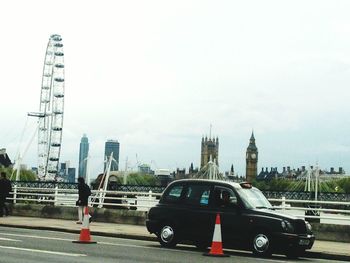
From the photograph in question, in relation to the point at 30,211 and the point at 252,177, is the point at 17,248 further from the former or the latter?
the point at 252,177

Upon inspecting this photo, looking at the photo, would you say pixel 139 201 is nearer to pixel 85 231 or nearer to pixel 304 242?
pixel 85 231

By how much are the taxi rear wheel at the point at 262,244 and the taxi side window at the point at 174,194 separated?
241 centimetres

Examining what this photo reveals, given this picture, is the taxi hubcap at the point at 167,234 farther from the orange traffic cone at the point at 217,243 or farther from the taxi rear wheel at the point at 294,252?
the taxi rear wheel at the point at 294,252

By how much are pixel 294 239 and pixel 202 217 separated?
232 cm

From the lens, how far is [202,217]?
1727 cm

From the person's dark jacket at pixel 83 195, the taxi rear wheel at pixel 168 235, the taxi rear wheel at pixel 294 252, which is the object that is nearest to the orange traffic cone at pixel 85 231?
the taxi rear wheel at pixel 168 235

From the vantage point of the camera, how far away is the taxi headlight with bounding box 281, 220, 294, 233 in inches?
640

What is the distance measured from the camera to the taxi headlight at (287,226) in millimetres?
16250

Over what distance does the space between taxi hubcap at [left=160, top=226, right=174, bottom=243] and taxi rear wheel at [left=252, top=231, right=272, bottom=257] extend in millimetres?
2275

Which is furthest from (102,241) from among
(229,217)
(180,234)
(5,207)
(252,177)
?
(252,177)

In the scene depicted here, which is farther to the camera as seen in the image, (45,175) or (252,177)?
(252,177)

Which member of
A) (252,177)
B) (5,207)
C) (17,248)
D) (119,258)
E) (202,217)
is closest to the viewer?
(119,258)

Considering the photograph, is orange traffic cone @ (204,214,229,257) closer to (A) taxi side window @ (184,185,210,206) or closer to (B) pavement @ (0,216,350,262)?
(A) taxi side window @ (184,185,210,206)

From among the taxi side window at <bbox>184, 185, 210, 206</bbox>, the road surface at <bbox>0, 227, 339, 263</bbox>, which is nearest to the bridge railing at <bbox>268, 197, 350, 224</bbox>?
the taxi side window at <bbox>184, 185, 210, 206</bbox>
